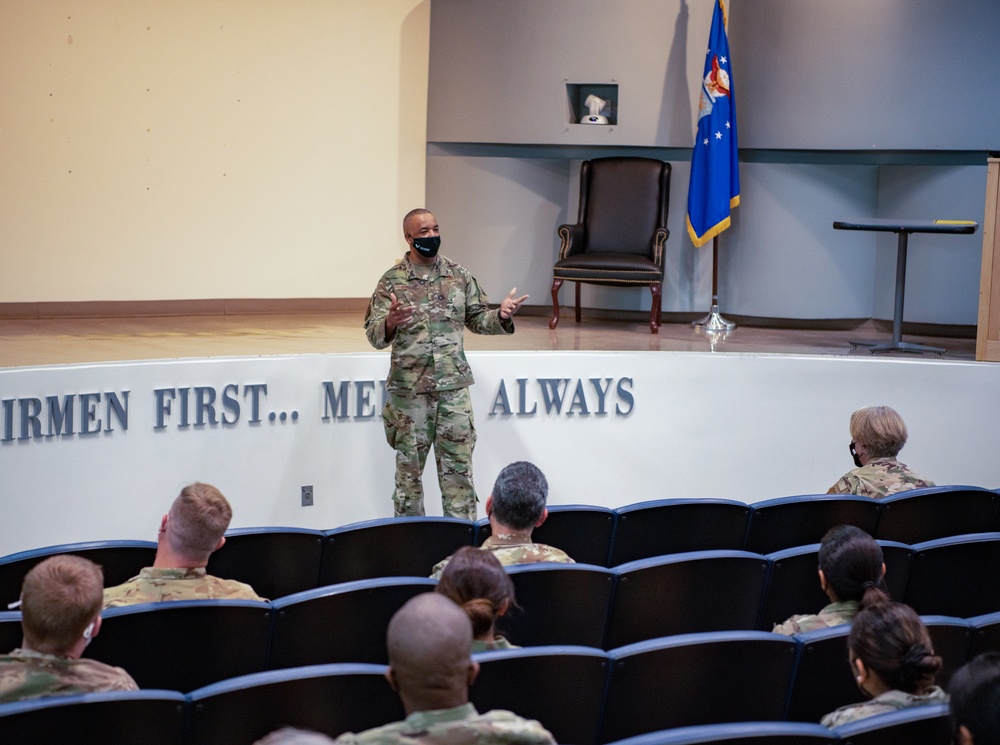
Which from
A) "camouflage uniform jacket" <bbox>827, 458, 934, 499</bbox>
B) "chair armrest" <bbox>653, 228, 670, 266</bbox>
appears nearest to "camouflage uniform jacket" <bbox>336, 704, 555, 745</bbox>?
"camouflage uniform jacket" <bbox>827, 458, 934, 499</bbox>

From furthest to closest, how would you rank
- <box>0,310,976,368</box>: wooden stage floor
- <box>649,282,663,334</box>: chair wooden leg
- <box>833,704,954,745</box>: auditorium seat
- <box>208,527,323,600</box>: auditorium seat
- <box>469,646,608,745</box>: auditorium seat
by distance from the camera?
<box>649,282,663,334</box>: chair wooden leg
<box>0,310,976,368</box>: wooden stage floor
<box>208,527,323,600</box>: auditorium seat
<box>469,646,608,745</box>: auditorium seat
<box>833,704,954,745</box>: auditorium seat

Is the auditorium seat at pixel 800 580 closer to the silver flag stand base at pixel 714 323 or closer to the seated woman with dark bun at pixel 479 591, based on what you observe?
the seated woman with dark bun at pixel 479 591

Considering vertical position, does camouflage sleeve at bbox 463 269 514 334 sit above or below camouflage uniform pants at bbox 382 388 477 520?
above

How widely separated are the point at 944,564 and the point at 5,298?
20.4ft

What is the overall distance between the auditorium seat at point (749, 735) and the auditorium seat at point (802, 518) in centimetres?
214

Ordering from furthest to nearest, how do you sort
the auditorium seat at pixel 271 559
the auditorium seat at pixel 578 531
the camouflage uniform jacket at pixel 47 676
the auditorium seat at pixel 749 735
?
the auditorium seat at pixel 578 531 < the auditorium seat at pixel 271 559 < the camouflage uniform jacket at pixel 47 676 < the auditorium seat at pixel 749 735

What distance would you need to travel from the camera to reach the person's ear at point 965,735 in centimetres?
191

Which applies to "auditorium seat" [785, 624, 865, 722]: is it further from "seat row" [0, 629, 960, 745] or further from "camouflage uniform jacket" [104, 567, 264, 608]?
"camouflage uniform jacket" [104, 567, 264, 608]

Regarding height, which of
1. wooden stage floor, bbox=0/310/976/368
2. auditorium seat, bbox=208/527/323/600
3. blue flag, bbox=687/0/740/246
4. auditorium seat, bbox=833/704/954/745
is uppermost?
blue flag, bbox=687/0/740/246

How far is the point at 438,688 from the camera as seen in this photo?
187 centimetres

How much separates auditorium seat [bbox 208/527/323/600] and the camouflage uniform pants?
5.77ft

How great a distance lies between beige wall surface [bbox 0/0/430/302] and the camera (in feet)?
25.0

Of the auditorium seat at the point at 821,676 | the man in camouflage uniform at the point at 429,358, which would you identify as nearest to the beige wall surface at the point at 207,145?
the man in camouflage uniform at the point at 429,358

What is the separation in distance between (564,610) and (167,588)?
41.4 inches
